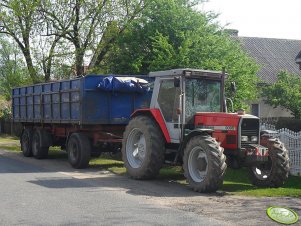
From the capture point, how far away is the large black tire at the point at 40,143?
17.3m

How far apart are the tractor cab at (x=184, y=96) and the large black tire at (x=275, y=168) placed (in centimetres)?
169

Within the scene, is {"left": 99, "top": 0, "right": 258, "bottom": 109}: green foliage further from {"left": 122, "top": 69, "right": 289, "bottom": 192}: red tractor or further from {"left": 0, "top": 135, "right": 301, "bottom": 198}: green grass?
{"left": 122, "top": 69, "right": 289, "bottom": 192}: red tractor

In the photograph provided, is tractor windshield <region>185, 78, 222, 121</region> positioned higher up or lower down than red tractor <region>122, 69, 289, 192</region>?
higher up

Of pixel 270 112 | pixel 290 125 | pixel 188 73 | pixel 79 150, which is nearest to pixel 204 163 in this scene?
pixel 188 73

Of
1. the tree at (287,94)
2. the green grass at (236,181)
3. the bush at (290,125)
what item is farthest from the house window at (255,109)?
the green grass at (236,181)

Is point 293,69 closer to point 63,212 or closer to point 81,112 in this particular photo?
point 81,112

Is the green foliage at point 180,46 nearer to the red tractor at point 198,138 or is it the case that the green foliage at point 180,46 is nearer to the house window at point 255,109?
the red tractor at point 198,138

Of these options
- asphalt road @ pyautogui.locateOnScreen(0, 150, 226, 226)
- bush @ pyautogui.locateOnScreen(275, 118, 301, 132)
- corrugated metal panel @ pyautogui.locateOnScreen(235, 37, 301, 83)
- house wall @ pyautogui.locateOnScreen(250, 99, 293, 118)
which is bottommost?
asphalt road @ pyautogui.locateOnScreen(0, 150, 226, 226)

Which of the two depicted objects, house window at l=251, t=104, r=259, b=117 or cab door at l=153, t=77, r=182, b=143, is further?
house window at l=251, t=104, r=259, b=117

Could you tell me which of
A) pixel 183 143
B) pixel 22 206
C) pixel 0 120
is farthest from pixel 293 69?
pixel 22 206

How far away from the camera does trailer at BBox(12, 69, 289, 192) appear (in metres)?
10.4

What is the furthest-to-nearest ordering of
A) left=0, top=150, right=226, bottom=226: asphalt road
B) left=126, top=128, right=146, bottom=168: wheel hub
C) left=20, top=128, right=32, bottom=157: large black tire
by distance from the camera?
left=20, top=128, right=32, bottom=157: large black tire
left=126, top=128, right=146, bottom=168: wheel hub
left=0, top=150, right=226, bottom=226: asphalt road

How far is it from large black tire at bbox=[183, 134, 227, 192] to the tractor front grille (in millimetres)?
845

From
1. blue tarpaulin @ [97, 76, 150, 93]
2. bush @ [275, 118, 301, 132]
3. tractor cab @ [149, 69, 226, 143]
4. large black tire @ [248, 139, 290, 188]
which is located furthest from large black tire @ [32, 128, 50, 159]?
large black tire @ [248, 139, 290, 188]
